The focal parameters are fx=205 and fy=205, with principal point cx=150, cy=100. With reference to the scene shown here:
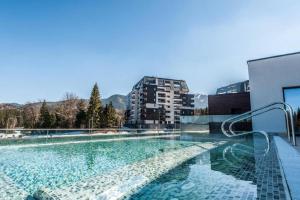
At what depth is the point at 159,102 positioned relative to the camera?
208ft

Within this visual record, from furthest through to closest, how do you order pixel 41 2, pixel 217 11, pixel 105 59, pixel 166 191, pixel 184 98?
pixel 184 98 → pixel 105 59 → pixel 217 11 → pixel 41 2 → pixel 166 191

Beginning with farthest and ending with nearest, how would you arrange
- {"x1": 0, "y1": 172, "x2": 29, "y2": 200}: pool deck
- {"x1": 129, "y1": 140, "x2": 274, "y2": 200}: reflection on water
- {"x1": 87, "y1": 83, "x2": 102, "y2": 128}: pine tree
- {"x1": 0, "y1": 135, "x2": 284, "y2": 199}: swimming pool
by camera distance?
{"x1": 87, "y1": 83, "x2": 102, "y2": 128}: pine tree → {"x1": 0, "y1": 172, "x2": 29, "y2": 200}: pool deck → {"x1": 0, "y1": 135, "x2": 284, "y2": 199}: swimming pool → {"x1": 129, "y1": 140, "x2": 274, "y2": 200}: reflection on water

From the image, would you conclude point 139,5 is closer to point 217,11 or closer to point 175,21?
point 175,21

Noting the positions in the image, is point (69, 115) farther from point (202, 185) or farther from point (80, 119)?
point (202, 185)

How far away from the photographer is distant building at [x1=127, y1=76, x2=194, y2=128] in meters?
60.6

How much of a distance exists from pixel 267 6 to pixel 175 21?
4.97m

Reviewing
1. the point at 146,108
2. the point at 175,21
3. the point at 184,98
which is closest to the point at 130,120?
the point at 146,108

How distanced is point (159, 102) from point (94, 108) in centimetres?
2902

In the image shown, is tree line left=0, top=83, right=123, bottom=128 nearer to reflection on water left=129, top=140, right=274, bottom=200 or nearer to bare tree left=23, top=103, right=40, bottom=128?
bare tree left=23, top=103, right=40, bottom=128

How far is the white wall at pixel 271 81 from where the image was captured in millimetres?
17766

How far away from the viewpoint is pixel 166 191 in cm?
422

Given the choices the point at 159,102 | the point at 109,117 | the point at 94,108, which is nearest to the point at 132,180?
the point at 94,108

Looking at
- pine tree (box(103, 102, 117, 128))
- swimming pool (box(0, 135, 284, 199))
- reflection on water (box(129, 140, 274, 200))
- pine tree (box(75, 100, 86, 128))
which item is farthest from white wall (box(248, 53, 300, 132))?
pine tree (box(75, 100, 86, 128))

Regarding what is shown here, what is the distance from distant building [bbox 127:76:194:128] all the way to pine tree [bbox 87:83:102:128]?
2142 cm
